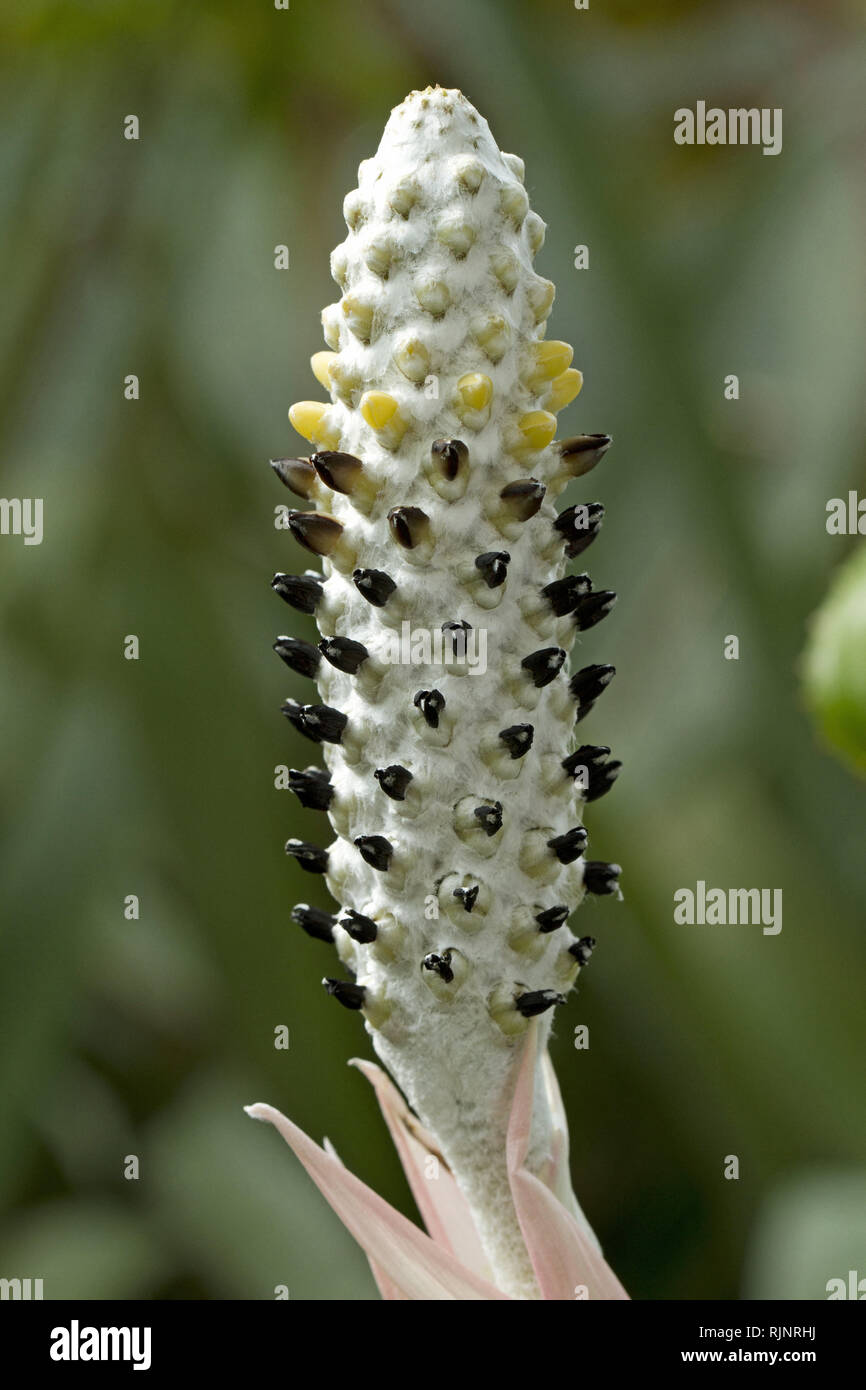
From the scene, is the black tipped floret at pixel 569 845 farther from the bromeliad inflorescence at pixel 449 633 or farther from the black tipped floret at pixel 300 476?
the black tipped floret at pixel 300 476

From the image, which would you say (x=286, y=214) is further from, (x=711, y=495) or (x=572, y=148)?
(x=711, y=495)

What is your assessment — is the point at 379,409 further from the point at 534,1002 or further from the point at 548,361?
the point at 534,1002
